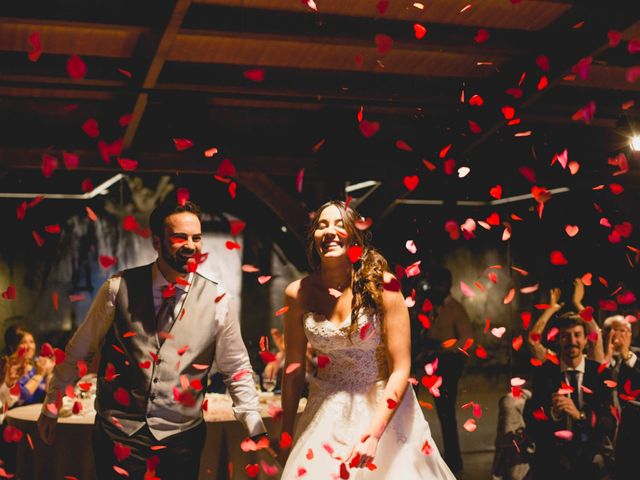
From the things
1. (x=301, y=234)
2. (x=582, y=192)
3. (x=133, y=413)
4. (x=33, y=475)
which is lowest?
(x=33, y=475)

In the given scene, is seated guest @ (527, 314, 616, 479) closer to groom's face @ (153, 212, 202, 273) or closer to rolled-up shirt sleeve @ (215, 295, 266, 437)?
rolled-up shirt sleeve @ (215, 295, 266, 437)

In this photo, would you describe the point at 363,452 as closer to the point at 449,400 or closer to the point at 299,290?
the point at 299,290

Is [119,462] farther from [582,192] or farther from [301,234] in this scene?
[582,192]

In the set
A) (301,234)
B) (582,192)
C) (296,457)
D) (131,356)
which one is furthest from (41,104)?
(582,192)

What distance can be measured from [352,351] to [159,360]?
0.72 meters

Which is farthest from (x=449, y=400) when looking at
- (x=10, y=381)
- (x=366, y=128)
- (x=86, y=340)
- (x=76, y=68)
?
(x=86, y=340)

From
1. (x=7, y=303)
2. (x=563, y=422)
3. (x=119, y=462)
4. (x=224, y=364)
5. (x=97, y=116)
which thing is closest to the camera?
(x=119, y=462)

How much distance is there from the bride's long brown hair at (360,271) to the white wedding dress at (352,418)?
5 centimetres

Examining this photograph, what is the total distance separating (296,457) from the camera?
120 inches

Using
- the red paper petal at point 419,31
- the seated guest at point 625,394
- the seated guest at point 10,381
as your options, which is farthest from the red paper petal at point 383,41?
the seated guest at point 10,381

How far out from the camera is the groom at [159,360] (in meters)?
3.06

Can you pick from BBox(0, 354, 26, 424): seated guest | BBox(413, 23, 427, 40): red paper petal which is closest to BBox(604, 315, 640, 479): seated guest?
BBox(413, 23, 427, 40): red paper petal

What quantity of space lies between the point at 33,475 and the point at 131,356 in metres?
1.43

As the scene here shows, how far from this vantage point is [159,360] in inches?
123
